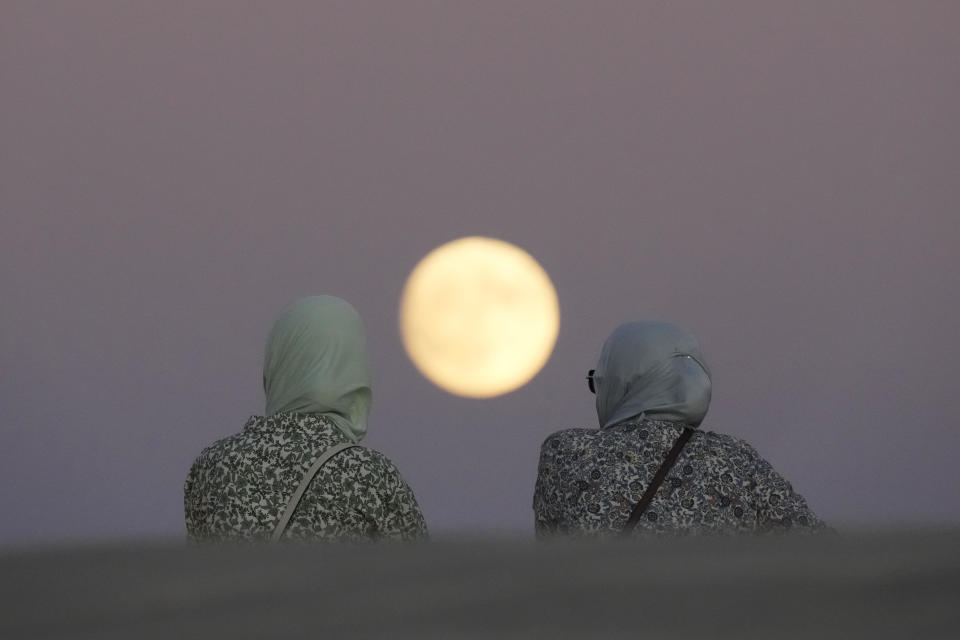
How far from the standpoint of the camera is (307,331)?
6.57 ft

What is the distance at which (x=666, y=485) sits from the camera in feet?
5.66

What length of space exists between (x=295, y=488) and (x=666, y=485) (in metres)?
0.54

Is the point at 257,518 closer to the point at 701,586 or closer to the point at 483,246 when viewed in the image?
the point at 701,586

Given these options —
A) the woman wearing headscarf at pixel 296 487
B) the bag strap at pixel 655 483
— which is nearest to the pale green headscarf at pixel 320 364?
the woman wearing headscarf at pixel 296 487

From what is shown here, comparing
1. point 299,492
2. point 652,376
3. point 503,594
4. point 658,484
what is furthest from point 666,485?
point 503,594

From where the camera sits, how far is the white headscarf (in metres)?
1.97

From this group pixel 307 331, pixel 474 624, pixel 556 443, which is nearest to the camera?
pixel 474 624

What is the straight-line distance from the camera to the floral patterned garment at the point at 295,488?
1.57 meters

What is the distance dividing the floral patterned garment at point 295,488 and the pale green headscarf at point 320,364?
17 centimetres

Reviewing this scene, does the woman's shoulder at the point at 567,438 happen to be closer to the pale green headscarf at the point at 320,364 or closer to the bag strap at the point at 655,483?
the bag strap at the point at 655,483

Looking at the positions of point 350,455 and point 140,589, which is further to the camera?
point 350,455

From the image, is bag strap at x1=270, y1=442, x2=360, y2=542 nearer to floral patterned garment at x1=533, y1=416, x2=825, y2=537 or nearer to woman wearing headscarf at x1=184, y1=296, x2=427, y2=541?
woman wearing headscarf at x1=184, y1=296, x2=427, y2=541

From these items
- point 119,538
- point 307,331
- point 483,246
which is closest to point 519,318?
point 483,246

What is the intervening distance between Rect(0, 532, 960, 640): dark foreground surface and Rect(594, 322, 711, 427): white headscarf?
1.88 m
